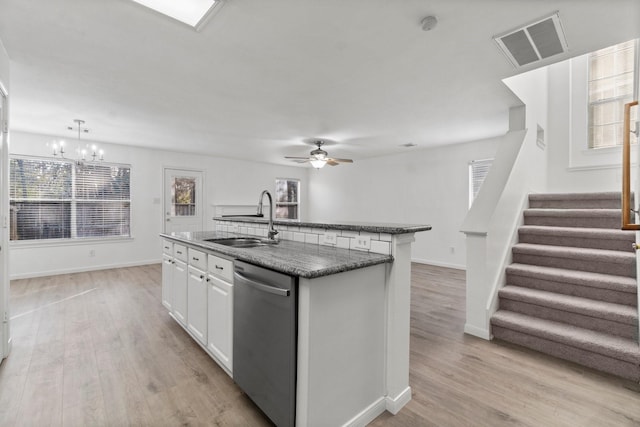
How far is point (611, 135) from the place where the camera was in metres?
4.11

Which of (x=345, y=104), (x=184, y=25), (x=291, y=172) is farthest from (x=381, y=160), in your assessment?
(x=184, y=25)

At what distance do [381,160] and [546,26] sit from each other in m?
4.98

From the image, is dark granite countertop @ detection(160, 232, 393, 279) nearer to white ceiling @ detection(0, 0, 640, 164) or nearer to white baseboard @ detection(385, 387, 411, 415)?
white baseboard @ detection(385, 387, 411, 415)

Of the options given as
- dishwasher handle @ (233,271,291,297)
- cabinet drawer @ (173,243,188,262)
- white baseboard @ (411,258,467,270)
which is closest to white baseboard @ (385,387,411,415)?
dishwasher handle @ (233,271,291,297)

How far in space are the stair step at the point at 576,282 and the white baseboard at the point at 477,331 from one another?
0.67 m

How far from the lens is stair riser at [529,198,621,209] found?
10.7ft

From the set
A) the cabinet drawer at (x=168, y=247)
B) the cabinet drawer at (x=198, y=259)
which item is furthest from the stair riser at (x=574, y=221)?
the cabinet drawer at (x=168, y=247)

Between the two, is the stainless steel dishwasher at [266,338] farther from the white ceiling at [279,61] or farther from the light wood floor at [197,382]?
the white ceiling at [279,61]

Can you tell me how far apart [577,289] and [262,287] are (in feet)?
9.45

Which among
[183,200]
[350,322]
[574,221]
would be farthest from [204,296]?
[183,200]

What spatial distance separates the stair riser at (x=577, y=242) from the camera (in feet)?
9.12

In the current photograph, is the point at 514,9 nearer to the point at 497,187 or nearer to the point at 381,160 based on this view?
the point at 497,187

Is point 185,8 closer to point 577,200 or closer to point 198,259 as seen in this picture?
point 198,259

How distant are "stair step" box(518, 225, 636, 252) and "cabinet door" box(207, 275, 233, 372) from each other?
330cm
